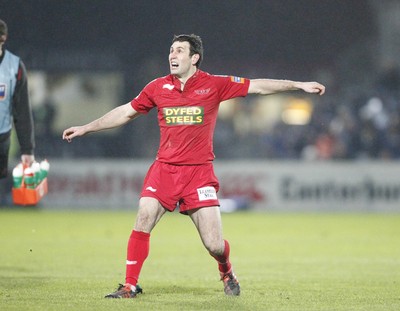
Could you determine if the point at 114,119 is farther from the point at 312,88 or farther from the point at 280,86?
the point at 312,88

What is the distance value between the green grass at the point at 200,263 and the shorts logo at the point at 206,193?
0.90 meters

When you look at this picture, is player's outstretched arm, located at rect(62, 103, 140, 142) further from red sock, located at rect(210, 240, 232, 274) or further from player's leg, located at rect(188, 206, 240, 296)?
red sock, located at rect(210, 240, 232, 274)

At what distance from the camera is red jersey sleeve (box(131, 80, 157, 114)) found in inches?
359

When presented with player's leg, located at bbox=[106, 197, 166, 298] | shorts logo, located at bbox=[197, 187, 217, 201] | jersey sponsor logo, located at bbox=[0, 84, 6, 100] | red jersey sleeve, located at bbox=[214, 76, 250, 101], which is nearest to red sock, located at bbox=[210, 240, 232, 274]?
shorts logo, located at bbox=[197, 187, 217, 201]

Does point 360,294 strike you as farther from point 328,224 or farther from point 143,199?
point 328,224

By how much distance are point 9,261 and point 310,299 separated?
5010 mm

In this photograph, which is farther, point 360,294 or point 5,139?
point 5,139


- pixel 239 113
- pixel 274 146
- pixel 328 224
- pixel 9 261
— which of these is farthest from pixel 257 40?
pixel 9 261

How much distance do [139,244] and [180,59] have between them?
1.70m

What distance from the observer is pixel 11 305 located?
27.1 ft

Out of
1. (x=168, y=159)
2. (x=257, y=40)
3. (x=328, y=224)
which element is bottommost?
(x=328, y=224)

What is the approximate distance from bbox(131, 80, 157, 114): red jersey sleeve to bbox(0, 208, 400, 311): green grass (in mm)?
1718

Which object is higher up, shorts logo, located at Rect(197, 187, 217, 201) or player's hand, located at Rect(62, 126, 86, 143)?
player's hand, located at Rect(62, 126, 86, 143)

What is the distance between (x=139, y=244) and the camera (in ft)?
28.8
